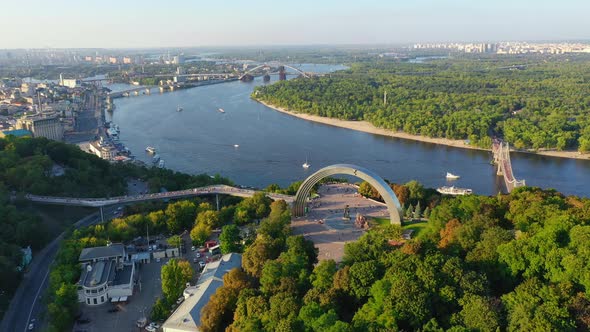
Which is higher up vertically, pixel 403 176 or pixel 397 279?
pixel 397 279

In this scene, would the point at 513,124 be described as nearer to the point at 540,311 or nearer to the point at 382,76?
the point at 540,311

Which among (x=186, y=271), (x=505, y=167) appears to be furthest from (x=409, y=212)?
(x=505, y=167)

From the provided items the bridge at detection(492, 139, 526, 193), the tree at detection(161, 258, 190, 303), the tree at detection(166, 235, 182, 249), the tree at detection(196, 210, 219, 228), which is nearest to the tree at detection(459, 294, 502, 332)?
the tree at detection(161, 258, 190, 303)

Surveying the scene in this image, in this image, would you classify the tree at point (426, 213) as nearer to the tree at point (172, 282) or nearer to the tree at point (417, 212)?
the tree at point (417, 212)

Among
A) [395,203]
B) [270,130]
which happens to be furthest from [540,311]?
[270,130]

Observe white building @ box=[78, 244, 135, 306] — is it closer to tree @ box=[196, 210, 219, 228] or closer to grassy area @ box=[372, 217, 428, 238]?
tree @ box=[196, 210, 219, 228]

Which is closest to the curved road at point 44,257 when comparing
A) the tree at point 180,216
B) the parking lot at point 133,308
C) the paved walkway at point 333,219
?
the parking lot at point 133,308
